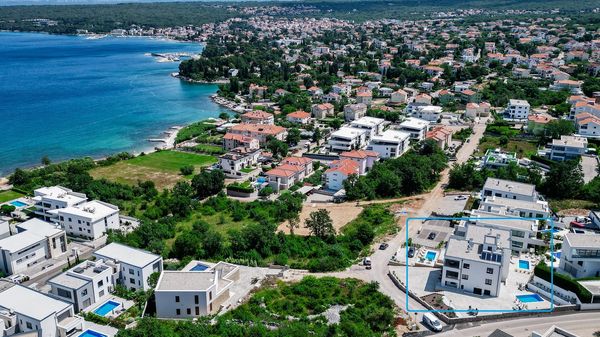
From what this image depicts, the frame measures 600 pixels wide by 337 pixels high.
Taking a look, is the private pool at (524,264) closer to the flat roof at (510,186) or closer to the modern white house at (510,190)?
the modern white house at (510,190)

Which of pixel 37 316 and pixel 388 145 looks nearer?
pixel 37 316

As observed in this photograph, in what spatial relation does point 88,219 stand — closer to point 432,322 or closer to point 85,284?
point 85,284

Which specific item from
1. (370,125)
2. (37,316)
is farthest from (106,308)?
(370,125)

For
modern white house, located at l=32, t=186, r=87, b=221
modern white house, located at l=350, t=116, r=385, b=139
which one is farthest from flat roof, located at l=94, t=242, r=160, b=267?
modern white house, located at l=350, t=116, r=385, b=139

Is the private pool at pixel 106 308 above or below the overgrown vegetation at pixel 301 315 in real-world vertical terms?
below

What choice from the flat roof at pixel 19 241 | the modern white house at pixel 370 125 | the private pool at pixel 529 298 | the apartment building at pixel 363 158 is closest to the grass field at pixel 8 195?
the flat roof at pixel 19 241

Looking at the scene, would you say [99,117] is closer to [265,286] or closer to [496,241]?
[265,286]

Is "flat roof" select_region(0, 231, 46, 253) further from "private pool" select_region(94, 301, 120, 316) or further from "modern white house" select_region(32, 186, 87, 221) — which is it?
"private pool" select_region(94, 301, 120, 316)
